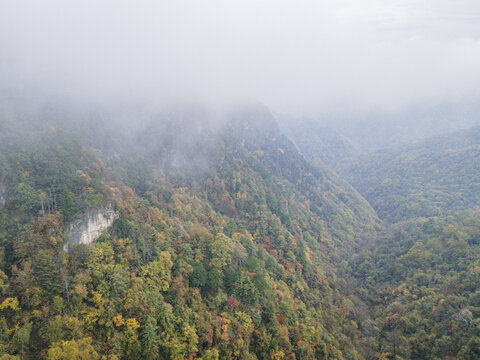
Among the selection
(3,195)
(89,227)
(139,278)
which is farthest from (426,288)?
(3,195)

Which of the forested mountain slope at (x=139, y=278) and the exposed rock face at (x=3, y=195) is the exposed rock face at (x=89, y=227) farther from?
the exposed rock face at (x=3, y=195)

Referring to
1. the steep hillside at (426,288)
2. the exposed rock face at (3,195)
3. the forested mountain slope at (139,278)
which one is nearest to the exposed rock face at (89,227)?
the forested mountain slope at (139,278)

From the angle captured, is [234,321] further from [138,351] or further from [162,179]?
[162,179]

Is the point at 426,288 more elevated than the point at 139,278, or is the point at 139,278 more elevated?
the point at 139,278

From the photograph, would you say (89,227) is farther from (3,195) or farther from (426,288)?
(426,288)

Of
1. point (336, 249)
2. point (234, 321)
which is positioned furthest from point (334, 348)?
point (336, 249)
